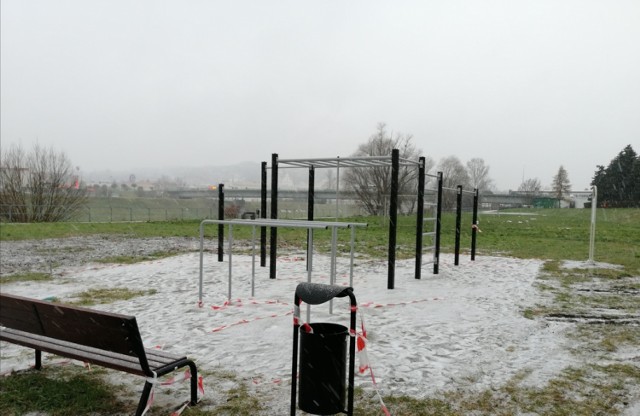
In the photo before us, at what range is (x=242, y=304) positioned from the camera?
272 inches

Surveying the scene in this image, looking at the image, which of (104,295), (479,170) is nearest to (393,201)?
(104,295)

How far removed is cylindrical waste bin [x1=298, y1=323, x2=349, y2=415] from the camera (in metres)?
3.37

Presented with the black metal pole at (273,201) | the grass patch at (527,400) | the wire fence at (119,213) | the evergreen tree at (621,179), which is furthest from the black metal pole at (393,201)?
the evergreen tree at (621,179)

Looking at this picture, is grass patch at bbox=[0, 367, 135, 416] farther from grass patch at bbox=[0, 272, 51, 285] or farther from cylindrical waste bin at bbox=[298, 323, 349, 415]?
grass patch at bbox=[0, 272, 51, 285]

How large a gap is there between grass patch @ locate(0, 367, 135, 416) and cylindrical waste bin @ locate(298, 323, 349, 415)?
1324 millimetres

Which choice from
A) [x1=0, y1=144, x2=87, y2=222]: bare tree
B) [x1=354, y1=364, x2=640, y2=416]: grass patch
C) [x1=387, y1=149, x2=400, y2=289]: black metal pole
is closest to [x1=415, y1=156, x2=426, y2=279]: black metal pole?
[x1=387, y1=149, x2=400, y2=289]: black metal pole

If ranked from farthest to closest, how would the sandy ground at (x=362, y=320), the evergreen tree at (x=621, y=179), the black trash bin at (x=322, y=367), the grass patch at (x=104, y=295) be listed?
1. the evergreen tree at (x=621, y=179)
2. the grass patch at (x=104, y=295)
3. the sandy ground at (x=362, y=320)
4. the black trash bin at (x=322, y=367)

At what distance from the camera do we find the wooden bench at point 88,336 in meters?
3.19

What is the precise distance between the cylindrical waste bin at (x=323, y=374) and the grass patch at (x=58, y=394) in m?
1.32

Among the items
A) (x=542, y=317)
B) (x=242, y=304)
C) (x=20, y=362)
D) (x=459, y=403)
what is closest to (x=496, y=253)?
(x=542, y=317)

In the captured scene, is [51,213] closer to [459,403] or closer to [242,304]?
[242,304]

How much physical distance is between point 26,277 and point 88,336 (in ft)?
22.5

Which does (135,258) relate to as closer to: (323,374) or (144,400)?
(144,400)

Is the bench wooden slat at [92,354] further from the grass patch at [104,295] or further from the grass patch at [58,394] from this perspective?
the grass patch at [104,295]
